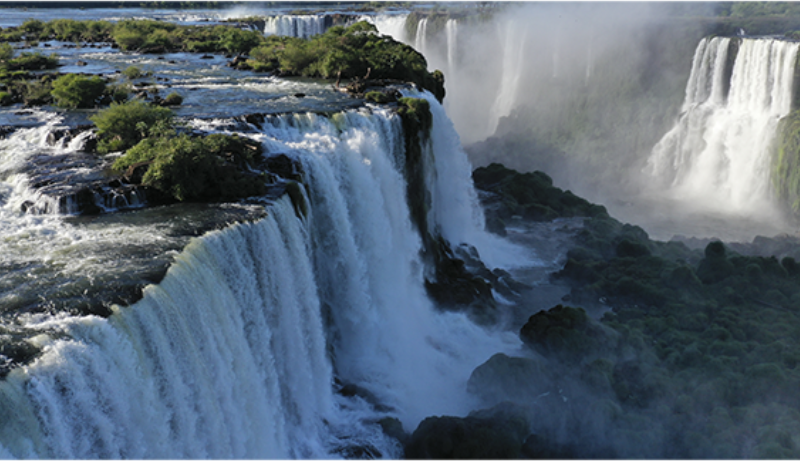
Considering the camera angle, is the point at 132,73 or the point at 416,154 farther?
the point at 132,73

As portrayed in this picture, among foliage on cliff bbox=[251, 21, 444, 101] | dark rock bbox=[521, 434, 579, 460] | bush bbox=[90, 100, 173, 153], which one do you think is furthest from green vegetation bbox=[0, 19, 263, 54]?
dark rock bbox=[521, 434, 579, 460]

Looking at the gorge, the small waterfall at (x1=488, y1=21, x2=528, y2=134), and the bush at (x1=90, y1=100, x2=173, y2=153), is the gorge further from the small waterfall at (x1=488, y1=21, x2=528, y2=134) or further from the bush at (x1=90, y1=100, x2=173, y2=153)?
the small waterfall at (x1=488, y1=21, x2=528, y2=134)

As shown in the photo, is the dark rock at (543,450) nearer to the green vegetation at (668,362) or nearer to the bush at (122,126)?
the green vegetation at (668,362)

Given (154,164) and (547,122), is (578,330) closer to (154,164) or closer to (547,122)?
(154,164)

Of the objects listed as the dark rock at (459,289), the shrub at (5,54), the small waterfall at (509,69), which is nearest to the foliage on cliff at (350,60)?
the dark rock at (459,289)

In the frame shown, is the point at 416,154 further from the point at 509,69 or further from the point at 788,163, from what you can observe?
the point at 509,69

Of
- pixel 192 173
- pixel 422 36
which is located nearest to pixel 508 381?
pixel 192 173

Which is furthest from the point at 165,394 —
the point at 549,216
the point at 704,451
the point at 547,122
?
the point at 547,122
